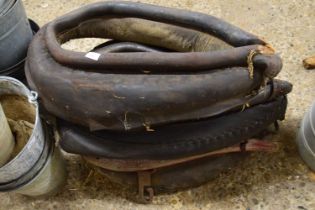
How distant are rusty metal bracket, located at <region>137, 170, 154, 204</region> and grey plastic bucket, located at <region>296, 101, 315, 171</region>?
1.45ft

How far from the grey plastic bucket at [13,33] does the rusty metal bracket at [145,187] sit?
0.46 metres

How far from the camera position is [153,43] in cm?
112

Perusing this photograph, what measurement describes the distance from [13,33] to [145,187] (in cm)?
53

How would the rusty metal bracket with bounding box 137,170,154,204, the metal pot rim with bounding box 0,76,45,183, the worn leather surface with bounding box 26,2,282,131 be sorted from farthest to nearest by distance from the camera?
the rusty metal bracket with bounding box 137,170,154,204 < the metal pot rim with bounding box 0,76,45,183 < the worn leather surface with bounding box 26,2,282,131

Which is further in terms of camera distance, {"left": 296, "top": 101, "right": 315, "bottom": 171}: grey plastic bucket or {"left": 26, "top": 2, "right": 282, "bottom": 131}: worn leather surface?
{"left": 296, "top": 101, "right": 315, "bottom": 171}: grey plastic bucket

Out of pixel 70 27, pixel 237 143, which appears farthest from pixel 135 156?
pixel 70 27

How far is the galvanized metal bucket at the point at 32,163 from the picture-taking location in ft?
3.18

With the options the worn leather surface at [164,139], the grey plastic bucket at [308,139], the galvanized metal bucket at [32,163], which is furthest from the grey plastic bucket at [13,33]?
the grey plastic bucket at [308,139]

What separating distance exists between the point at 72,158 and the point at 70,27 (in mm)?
412

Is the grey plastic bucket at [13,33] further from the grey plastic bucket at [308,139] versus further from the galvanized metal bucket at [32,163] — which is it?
the grey plastic bucket at [308,139]

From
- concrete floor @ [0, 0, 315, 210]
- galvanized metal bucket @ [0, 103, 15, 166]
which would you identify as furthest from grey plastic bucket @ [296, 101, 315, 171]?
galvanized metal bucket @ [0, 103, 15, 166]

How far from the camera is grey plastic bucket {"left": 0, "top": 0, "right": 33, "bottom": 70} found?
1.04 metres

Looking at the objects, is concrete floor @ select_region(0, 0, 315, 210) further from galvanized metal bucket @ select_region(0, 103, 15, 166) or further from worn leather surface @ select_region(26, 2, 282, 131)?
worn leather surface @ select_region(26, 2, 282, 131)

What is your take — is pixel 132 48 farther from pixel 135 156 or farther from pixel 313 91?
pixel 313 91
